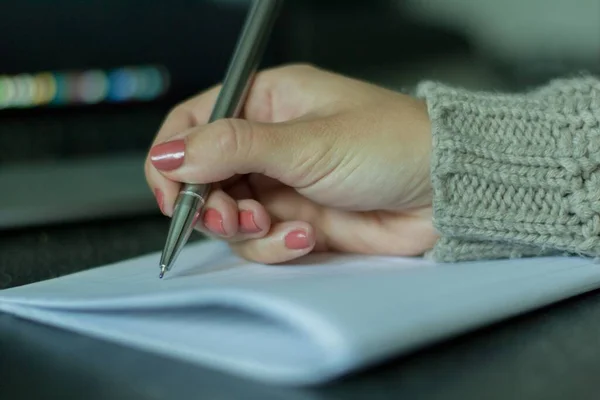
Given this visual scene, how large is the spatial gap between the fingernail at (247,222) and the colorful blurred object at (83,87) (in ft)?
1.35

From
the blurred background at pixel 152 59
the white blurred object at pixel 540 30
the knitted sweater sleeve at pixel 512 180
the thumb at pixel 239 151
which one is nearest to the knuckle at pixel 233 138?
the thumb at pixel 239 151

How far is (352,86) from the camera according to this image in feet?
1.82

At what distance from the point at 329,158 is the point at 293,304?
0.16 m

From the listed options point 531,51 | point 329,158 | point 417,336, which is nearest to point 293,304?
point 417,336

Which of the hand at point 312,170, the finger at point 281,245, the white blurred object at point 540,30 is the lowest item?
the finger at point 281,245

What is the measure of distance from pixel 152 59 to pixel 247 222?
18.6 inches

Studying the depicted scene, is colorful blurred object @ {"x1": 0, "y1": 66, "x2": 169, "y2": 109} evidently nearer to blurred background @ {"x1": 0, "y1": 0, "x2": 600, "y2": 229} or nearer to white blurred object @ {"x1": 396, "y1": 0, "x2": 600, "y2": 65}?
blurred background @ {"x1": 0, "y1": 0, "x2": 600, "y2": 229}

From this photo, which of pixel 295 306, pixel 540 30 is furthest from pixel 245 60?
pixel 540 30

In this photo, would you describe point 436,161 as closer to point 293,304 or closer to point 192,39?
point 293,304

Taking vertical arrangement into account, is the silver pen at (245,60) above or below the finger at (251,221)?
above

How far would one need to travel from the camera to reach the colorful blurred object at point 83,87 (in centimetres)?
83

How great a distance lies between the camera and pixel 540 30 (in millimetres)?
1250

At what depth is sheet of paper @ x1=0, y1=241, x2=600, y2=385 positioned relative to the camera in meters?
0.33

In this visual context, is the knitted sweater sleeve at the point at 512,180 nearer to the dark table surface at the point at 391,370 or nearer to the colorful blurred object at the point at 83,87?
the dark table surface at the point at 391,370
